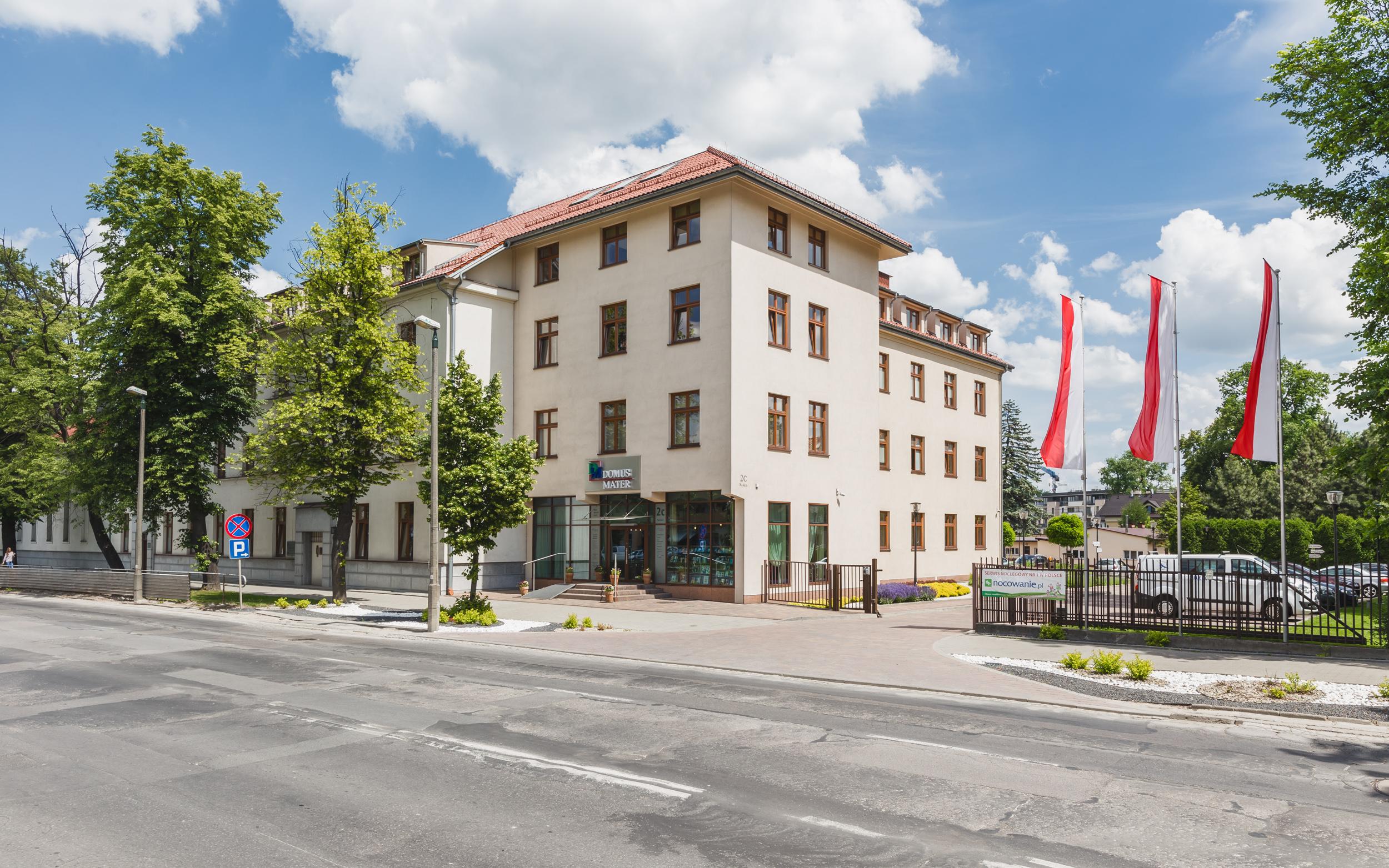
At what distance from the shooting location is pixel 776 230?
99.1 feet

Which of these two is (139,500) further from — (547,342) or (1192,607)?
(1192,607)

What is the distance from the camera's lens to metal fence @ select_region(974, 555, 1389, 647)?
16938 mm

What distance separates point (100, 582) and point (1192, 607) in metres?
37.7

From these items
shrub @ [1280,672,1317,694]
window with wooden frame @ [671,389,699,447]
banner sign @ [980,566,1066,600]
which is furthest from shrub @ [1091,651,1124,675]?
window with wooden frame @ [671,389,699,447]

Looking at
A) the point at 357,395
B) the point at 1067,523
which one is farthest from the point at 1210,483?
the point at 357,395

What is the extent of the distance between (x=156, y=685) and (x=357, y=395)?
52.6 ft

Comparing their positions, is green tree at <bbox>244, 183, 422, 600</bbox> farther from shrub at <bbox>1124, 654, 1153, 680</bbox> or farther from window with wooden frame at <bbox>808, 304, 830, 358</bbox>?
shrub at <bbox>1124, 654, 1153, 680</bbox>

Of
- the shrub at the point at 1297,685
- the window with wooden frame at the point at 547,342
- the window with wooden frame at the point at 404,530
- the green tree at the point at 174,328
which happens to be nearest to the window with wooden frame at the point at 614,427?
A: the window with wooden frame at the point at 547,342

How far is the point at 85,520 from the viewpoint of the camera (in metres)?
55.1

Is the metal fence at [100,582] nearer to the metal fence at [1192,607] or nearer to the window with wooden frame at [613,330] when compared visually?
the window with wooden frame at [613,330]

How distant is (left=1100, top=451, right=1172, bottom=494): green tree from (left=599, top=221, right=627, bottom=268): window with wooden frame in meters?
112

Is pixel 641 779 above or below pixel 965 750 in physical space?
above

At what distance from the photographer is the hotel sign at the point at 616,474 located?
98.5 ft

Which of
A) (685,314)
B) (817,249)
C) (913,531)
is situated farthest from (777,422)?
(913,531)
